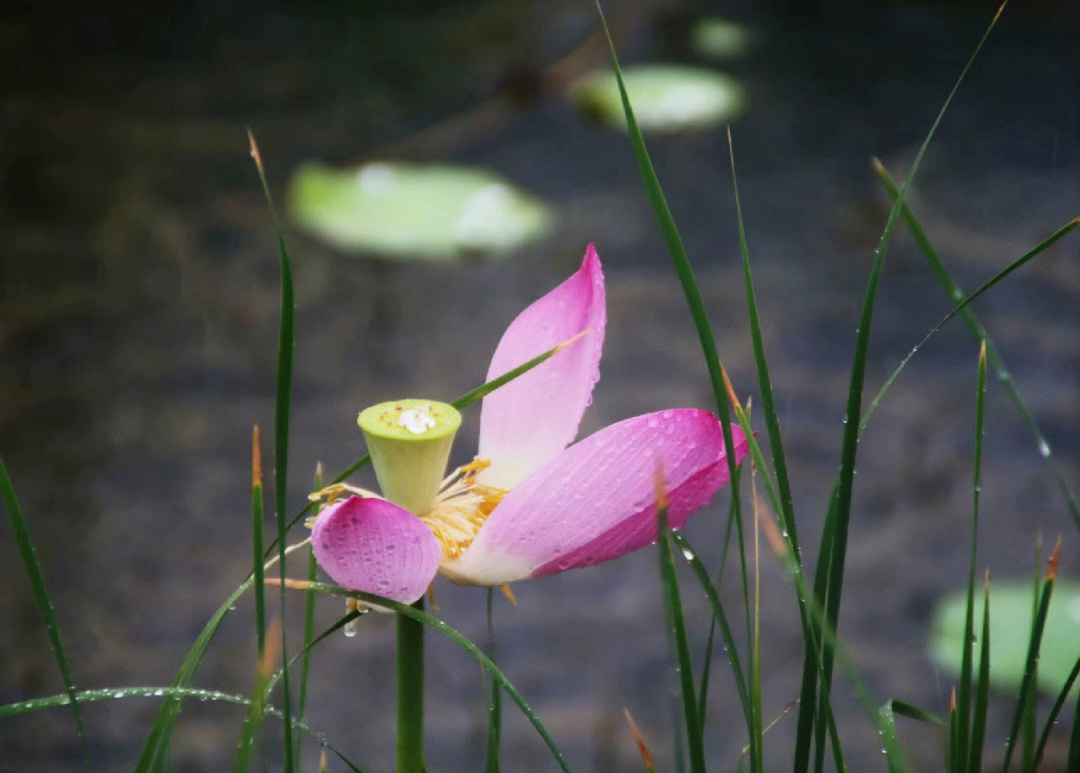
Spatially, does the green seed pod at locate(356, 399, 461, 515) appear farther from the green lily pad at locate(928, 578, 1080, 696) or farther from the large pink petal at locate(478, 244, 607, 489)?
the green lily pad at locate(928, 578, 1080, 696)

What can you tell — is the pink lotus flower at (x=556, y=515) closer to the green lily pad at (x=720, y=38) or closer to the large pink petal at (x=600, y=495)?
the large pink petal at (x=600, y=495)

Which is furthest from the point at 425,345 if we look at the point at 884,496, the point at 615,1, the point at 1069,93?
the point at 1069,93

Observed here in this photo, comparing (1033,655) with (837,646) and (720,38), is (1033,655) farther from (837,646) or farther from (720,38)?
(720,38)

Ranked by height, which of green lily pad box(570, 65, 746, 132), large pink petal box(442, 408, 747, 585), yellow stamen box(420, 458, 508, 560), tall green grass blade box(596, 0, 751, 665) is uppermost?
green lily pad box(570, 65, 746, 132)

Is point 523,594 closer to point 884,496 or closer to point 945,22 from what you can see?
point 884,496

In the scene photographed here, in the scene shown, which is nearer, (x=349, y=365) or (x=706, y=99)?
(x=349, y=365)

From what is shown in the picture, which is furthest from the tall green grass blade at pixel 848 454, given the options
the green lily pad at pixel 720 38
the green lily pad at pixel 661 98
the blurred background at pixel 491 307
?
the green lily pad at pixel 720 38

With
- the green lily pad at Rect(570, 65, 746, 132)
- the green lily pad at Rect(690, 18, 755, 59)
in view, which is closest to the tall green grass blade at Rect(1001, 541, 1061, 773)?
the green lily pad at Rect(570, 65, 746, 132)

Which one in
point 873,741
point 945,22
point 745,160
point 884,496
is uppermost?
point 945,22
